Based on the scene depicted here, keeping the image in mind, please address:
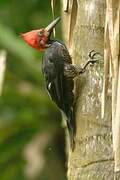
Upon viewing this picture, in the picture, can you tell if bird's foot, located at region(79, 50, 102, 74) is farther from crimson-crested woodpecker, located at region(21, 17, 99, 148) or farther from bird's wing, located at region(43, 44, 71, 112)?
bird's wing, located at region(43, 44, 71, 112)

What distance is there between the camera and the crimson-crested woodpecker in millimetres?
3337

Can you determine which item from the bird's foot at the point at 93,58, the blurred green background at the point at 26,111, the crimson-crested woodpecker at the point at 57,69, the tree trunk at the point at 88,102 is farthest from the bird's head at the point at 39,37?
the blurred green background at the point at 26,111

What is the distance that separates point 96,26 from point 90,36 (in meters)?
0.06

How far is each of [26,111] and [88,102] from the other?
283cm

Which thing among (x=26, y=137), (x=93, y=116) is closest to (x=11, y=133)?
(x=26, y=137)

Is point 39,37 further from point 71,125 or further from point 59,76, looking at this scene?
point 71,125

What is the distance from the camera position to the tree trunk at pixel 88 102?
2.66 meters

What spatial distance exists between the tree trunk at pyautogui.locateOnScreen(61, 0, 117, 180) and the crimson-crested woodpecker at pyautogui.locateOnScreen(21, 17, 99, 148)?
0.17 metres

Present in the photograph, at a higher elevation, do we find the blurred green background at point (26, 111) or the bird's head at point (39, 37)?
the bird's head at point (39, 37)

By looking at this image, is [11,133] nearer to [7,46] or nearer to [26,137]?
[26,137]

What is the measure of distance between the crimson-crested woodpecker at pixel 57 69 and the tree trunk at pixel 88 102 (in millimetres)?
174

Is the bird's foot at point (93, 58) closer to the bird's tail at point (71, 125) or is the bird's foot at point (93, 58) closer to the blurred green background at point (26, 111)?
the bird's tail at point (71, 125)

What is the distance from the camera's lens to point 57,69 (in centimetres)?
369

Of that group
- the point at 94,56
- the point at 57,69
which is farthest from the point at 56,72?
the point at 94,56
